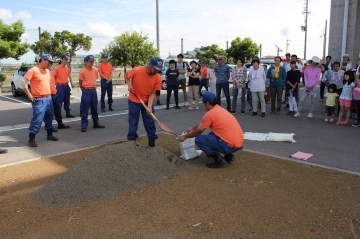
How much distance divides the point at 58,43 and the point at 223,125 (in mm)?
19705

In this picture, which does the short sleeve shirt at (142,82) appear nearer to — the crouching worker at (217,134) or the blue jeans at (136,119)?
the blue jeans at (136,119)

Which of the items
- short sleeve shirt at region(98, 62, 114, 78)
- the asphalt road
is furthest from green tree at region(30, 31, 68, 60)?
short sleeve shirt at region(98, 62, 114, 78)

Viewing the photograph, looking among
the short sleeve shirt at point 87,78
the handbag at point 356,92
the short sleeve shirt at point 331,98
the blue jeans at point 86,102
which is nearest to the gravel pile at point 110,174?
the blue jeans at point 86,102

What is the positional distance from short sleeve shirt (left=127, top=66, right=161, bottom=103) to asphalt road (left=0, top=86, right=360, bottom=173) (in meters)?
1.73

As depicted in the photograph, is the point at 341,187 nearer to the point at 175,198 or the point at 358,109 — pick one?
the point at 175,198

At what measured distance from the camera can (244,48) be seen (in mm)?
38250

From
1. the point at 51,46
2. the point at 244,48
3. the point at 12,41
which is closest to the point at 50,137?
the point at 12,41

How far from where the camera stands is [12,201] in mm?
4027

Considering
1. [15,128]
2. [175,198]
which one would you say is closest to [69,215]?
[175,198]

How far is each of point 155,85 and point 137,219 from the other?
3.09 meters

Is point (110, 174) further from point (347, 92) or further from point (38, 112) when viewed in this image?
point (347, 92)

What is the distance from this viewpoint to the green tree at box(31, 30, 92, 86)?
21547 millimetres

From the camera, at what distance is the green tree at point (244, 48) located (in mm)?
37906

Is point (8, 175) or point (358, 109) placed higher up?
point (358, 109)
